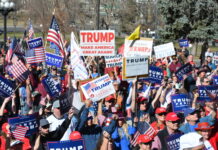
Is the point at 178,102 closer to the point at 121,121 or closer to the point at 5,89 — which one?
the point at 121,121

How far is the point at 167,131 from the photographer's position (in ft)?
25.9

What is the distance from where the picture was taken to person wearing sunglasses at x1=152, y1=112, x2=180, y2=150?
7645mm

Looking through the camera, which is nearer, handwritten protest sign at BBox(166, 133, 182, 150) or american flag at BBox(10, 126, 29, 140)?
handwritten protest sign at BBox(166, 133, 182, 150)

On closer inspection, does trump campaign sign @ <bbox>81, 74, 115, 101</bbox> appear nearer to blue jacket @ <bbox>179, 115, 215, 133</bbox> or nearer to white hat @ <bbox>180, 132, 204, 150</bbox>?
blue jacket @ <bbox>179, 115, 215, 133</bbox>

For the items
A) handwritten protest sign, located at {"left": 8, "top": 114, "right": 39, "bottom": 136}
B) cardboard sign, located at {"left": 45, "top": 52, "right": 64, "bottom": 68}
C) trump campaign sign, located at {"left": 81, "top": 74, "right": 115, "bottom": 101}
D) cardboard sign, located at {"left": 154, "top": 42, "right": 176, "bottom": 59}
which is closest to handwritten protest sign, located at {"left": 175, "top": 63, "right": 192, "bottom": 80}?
trump campaign sign, located at {"left": 81, "top": 74, "right": 115, "bottom": 101}

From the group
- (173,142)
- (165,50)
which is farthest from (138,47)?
(165,50)

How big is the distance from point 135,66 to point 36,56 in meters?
5.51

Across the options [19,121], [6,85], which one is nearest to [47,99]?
[6,85]

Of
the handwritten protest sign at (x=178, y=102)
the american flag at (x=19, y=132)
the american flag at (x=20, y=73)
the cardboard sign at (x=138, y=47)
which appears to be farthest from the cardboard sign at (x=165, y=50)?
the american flag at (x=19, y=132)

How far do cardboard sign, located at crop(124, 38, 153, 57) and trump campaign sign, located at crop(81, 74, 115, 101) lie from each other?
47.3 inches

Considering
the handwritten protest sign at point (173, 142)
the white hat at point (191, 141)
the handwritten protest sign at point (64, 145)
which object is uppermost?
the white hat at point (191, 141)

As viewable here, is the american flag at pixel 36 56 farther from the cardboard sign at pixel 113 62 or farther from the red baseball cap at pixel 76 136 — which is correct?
the red baseball cap at pixel 76 136

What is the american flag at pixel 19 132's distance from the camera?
7270mm

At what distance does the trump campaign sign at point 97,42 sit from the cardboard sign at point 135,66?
200cm
